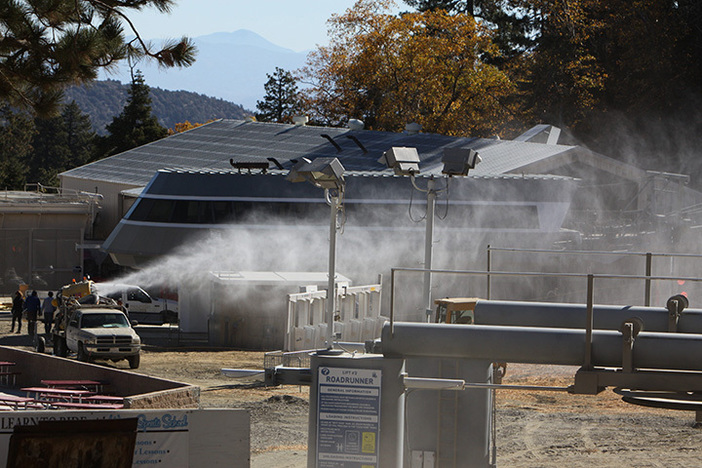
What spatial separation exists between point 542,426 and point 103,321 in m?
13.7

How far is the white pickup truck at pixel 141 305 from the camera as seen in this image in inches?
1518

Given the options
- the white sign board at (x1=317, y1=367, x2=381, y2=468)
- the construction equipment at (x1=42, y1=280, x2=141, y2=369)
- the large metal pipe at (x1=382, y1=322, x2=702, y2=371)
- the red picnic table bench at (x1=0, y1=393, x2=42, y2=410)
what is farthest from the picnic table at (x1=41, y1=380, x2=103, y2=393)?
the large metal pipe at (x1=382, y1=322, x2=702, y2=371)

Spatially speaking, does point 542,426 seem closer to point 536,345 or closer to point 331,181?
point 331,181

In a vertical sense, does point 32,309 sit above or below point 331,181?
below

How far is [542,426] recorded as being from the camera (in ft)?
65.3

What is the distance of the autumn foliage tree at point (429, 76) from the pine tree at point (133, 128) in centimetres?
3195

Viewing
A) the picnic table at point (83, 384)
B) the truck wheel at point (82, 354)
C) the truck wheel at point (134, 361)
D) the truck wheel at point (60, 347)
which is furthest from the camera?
the truck wheel at point (60, 347)

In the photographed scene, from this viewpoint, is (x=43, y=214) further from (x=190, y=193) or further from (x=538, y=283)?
(x=538, y=283)

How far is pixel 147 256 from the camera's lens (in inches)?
1436

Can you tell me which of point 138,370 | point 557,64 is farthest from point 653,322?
point 557,64

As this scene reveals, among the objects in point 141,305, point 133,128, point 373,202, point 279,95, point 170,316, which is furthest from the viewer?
point 279,95

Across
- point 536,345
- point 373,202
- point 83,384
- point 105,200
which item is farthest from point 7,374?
point 105,200

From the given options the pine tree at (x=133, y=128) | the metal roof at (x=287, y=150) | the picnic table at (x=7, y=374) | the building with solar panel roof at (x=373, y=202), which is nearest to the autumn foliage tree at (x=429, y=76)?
the metal roof at (x=287, y=150)

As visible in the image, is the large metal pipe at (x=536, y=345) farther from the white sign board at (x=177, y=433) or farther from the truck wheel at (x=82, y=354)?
the truck wheel at (x=82, y=354)
